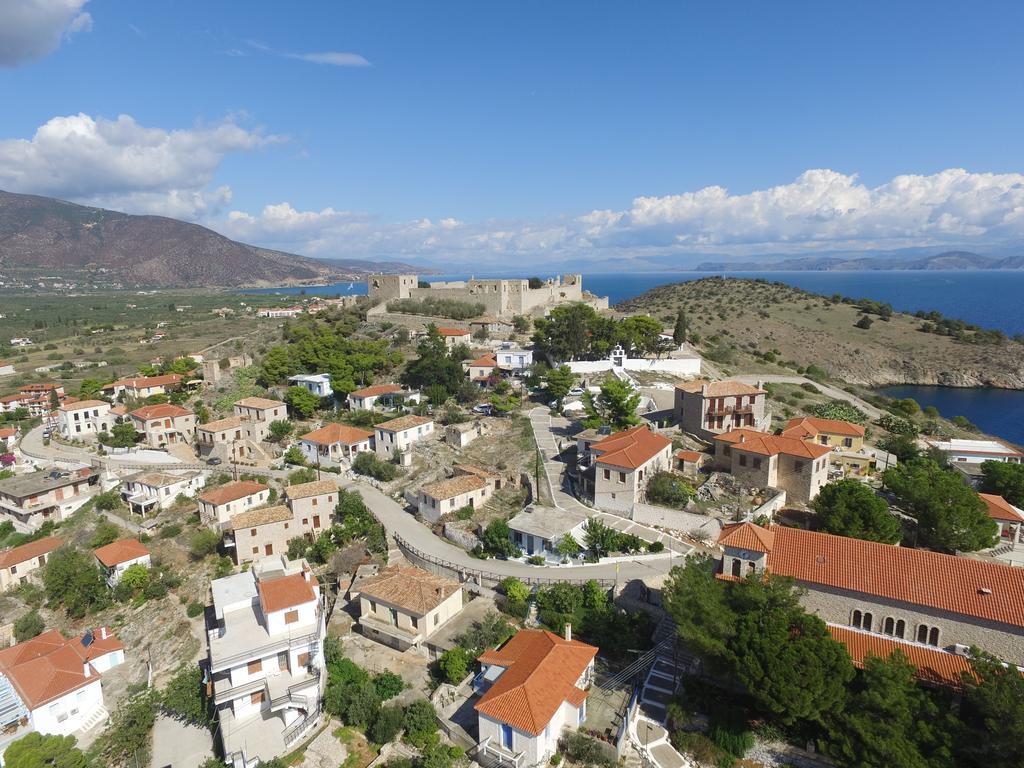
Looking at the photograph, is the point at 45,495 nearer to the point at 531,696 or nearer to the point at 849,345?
the point at 531,696

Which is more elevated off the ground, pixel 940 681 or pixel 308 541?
pixel 940 681

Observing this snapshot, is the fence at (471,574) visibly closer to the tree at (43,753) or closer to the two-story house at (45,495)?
the tree at (43,753)

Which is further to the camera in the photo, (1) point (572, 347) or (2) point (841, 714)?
(1) point (572, 347)

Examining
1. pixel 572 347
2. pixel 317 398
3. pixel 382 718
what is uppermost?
pixel 572 347

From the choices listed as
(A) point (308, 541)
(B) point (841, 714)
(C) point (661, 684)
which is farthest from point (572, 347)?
(B) point (841, 714)

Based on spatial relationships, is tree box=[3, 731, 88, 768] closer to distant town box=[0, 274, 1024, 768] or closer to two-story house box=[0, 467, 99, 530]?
distant town box=[0, 274, 1024, 768]

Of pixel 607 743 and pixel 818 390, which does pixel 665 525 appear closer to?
pixel 607 743
